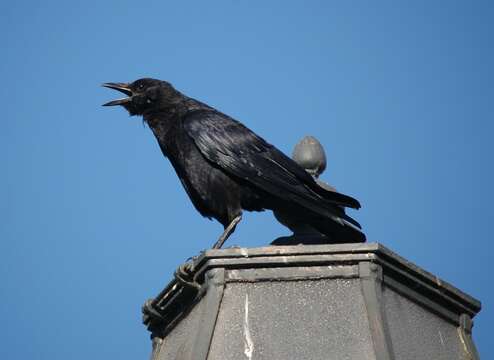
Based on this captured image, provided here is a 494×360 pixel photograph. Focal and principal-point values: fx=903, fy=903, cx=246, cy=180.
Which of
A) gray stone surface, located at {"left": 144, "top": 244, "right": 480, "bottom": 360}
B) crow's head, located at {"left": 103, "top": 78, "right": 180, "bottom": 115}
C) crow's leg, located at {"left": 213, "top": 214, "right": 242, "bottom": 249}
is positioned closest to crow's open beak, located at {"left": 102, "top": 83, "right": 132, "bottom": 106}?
crow's head, located at {"left": 103, "top": 78, "right": 180, "bottom": 115}

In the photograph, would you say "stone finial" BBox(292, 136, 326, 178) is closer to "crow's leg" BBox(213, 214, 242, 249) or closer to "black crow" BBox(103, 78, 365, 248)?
"black crow" BBox(103, 78, 365, 248)

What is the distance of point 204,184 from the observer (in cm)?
708

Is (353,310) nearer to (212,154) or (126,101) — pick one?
(212,154)

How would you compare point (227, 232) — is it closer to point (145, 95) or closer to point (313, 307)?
point (145, 95)

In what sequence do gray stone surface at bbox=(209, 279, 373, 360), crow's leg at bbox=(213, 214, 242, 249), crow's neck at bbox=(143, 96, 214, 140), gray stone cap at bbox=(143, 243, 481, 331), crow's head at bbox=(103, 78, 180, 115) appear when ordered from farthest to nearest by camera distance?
1. crow's head at bbox=(103, 78, 180, 115)
2. crow's neck at bbox=(143, 96, 214, 140)
3. crow's leg at bbox=(213, 214, 242, 249)
4. gray stone cap at bbox=(143, 243, 481, 331)
5. gray stone surface at bbox=(209, 279, 373, 360)

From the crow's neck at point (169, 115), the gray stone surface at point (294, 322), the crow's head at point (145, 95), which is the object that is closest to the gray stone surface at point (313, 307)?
the gray stone surface at point (294, 322)

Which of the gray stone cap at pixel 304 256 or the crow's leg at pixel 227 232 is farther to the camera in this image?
the crow's leg at pixel 227 232

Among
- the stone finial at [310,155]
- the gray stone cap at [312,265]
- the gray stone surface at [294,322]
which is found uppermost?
the stone finial at [310,155]

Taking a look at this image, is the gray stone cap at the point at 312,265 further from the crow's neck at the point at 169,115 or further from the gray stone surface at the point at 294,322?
the crow's neck at the point at 169,115

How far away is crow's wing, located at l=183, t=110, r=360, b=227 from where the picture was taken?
623 cm

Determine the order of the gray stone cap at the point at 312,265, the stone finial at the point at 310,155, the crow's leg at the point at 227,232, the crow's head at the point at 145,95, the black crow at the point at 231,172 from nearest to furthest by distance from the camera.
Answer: the gray stone cap at the point at 312,265 → the black crow at the point at 231,172 → the stone finial at the point at 310,155 → the crow's leg at the point at 227,232 → the crow's head at the point at 145,95

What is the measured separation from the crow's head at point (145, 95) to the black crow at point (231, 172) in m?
0.01

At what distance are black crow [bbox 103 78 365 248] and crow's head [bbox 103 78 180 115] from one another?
0.01m

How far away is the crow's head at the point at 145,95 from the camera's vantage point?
809 centimetres
